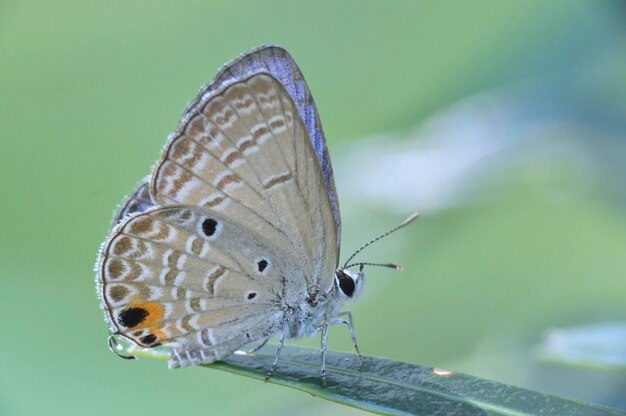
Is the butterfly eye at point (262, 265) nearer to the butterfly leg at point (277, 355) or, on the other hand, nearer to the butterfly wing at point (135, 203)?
the butterfly leg at point (277, 355)

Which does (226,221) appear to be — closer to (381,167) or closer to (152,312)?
(152,312)

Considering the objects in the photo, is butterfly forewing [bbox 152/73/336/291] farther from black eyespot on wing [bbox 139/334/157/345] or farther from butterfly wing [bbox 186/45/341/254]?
black eyespot on wing [bbox 139/334/157/345]

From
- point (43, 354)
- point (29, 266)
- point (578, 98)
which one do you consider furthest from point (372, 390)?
point (29, 266)

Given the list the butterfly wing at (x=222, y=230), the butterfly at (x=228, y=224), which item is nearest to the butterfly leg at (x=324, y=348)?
the butterfly at (x=228, y=224)

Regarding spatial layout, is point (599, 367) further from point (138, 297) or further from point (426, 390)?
point (138, 297)

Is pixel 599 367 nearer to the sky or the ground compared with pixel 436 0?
nearer to the ground

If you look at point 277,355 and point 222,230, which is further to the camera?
point 222,230

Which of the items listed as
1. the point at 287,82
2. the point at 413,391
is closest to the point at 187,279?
the point at 287,82
